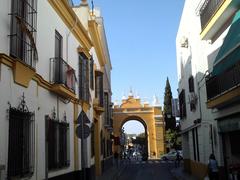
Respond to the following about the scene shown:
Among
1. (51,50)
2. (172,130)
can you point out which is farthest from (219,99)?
(172,130)

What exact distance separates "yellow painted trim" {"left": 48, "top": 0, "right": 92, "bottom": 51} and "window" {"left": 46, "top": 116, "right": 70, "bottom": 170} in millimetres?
3871

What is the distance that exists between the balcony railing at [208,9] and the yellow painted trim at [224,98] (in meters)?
3.11

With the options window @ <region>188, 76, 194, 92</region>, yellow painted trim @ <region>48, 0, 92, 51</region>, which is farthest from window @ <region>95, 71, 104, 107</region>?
window @ <region>188, 76, 194, 92</region>

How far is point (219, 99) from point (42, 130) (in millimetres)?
6026

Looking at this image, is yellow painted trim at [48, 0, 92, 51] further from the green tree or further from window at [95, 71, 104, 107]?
the green tree

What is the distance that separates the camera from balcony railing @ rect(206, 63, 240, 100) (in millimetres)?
12289

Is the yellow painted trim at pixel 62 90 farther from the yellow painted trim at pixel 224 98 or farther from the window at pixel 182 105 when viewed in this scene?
the window at pixel 182 105

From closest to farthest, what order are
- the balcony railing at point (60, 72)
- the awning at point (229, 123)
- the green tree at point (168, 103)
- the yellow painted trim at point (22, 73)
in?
1. the yellow painted trim at point (22, 73)
2. the awning at point (229, 123)
3. the balcony railing at point (60, 72)
4. the green tree at point (168, 103)

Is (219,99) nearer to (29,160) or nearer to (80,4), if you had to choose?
(29,160)

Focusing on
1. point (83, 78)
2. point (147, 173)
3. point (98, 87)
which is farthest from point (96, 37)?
point (147, 173)

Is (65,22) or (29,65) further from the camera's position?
(65,22)

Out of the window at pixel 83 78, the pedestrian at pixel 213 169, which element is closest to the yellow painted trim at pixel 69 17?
the window at pixel 83 78

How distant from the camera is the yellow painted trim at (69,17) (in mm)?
14157

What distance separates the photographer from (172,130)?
5728 centimetres
